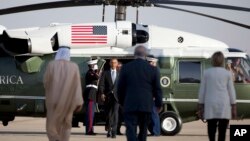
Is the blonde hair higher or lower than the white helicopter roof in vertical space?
lower

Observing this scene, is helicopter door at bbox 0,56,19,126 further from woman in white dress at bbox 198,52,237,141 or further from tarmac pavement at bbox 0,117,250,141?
woman in white dress at bbox 198,52,237,141

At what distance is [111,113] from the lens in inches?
728

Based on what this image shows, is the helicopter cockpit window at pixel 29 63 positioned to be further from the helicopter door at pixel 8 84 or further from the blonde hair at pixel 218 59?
→ the blonde hair at pixel 218 59

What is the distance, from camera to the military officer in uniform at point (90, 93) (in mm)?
19094

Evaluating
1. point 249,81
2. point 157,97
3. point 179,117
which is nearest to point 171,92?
point 179,117

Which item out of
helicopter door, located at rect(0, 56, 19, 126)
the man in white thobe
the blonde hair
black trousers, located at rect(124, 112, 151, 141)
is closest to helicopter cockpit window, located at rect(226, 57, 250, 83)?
helicopter door, located at rect(0, 56, 19, 126)

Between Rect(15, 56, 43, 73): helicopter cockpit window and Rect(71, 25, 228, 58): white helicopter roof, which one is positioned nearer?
Rect(15, 56, 43, 73): helicopter cockpit window

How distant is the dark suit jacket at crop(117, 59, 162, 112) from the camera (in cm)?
1165

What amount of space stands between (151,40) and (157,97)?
890cm

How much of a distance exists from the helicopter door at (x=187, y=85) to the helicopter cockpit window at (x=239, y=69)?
85cm

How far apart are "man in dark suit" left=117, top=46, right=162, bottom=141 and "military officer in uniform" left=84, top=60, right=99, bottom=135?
7269 mm

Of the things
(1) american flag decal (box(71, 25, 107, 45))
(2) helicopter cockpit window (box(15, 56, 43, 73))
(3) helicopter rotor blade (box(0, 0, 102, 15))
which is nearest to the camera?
(3) helicopter rotor blade (box(0, 0, 102, 15))

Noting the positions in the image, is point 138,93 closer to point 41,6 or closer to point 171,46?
point 41,6

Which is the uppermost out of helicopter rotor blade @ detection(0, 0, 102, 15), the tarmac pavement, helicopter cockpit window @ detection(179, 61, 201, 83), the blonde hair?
helicopter rotor blade @ detection(0, 0, 102, 15)
